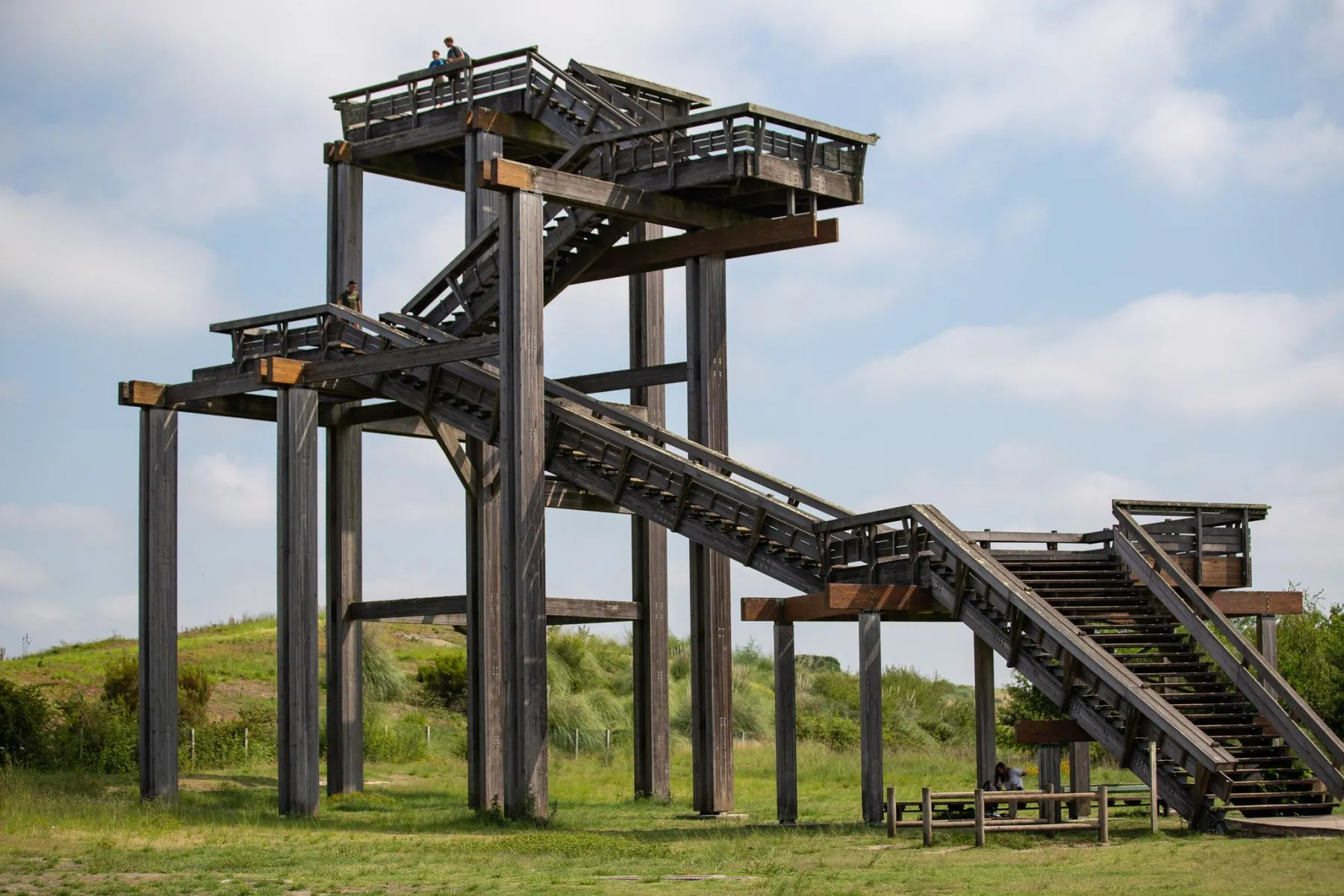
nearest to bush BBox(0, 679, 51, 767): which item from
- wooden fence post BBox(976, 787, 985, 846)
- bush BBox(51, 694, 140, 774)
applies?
bush BBox(51, 694, 140, 774)

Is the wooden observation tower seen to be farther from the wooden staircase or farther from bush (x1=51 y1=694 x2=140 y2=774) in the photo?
bush (x1=51 y1=694 x2=140 y2=774)

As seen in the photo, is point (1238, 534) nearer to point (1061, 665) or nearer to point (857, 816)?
point (1061, 665)

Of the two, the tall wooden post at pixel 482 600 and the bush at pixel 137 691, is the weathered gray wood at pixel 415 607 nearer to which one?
the tall wooden post at pixel 482 600

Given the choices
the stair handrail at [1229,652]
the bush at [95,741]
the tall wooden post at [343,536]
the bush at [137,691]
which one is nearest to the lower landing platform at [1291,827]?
the stair handrail at [1229,652]

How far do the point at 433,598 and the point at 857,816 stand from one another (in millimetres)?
10275

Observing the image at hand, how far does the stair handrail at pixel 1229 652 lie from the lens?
2173 centimetres

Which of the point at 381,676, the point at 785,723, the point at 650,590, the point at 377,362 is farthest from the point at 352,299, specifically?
the point at 381,676

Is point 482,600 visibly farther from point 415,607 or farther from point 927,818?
point 927,818

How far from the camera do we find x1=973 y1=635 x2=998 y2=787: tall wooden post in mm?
24859

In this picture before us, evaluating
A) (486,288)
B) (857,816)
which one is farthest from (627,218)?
(857,816)

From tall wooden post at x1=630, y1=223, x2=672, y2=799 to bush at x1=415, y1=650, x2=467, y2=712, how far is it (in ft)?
65.9

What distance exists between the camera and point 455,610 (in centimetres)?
3384

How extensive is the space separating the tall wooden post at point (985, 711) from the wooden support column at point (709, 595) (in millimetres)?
5783

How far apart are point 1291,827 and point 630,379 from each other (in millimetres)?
15869
